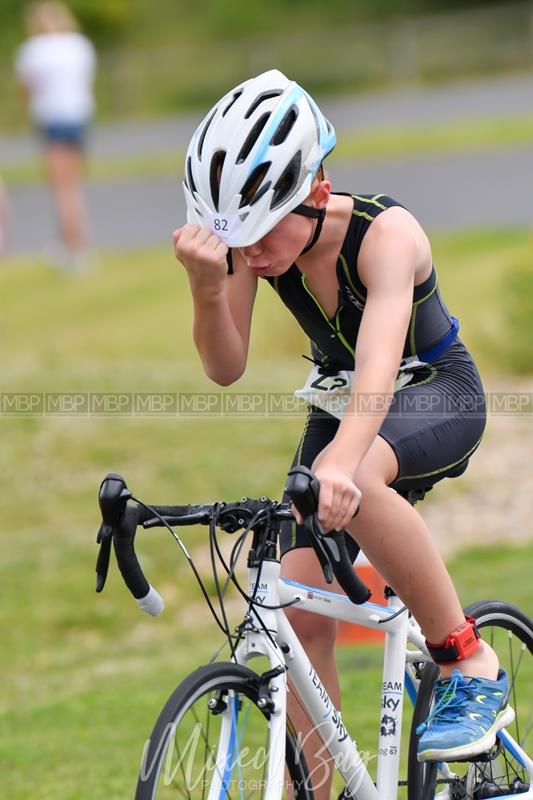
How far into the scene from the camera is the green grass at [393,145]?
22.5 m

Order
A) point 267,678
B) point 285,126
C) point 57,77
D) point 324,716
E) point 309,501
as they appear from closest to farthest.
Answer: point 309,501
point 267,678
point 285,126
point 324,716
point 57,77

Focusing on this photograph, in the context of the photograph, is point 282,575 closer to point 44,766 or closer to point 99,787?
point 99,787

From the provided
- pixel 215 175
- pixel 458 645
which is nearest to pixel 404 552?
pixel 458 645

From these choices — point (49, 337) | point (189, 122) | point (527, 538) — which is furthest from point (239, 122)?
point (189, 122)

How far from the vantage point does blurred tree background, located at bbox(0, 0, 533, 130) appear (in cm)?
3169

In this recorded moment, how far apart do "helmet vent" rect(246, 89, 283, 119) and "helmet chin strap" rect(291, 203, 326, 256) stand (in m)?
0.26

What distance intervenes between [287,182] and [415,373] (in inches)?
28.5

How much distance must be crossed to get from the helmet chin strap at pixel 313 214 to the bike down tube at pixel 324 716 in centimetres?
96

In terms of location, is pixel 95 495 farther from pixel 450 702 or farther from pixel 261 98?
pixel 261 98

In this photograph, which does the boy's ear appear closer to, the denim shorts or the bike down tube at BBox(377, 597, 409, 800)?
the bike down tube at BBox(377, 597, 409, 800)

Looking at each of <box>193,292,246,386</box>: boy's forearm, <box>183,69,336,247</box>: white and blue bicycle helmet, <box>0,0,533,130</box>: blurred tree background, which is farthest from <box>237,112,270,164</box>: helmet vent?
<box>0,0,533,130</box>: blurred tree background

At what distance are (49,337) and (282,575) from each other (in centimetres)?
1041

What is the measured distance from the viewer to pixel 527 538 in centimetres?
938

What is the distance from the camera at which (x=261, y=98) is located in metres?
3.59
